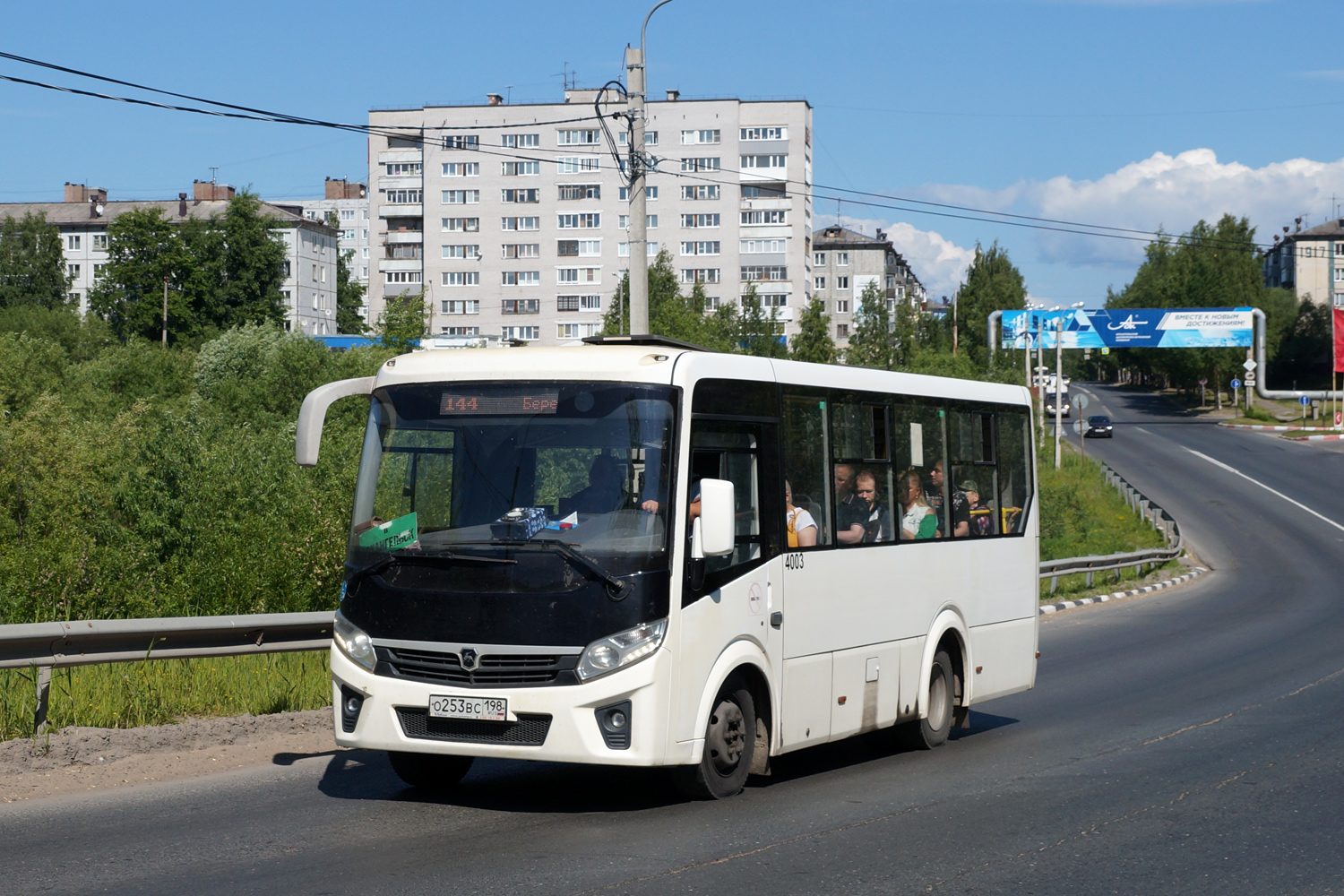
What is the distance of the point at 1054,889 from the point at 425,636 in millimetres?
3455

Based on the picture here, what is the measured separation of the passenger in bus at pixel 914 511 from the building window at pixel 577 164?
110 metres

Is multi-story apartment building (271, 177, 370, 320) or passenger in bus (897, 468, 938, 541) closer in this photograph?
passenger in bus (897, 468, 938, 541)

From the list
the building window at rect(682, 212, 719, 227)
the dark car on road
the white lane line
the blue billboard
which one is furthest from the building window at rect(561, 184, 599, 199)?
the white lane line

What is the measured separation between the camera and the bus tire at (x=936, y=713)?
1070 centimetres

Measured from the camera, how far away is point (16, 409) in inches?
2149

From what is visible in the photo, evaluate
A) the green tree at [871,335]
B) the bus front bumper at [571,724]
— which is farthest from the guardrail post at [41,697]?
the green tree at [871,335]

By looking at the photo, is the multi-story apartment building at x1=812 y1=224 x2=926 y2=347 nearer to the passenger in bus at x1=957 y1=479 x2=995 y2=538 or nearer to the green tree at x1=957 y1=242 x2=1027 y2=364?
the green tree at x1=957 y1=242 x2=1027 y2=364

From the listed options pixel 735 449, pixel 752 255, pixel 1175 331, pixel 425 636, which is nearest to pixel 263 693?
pixel 425 636

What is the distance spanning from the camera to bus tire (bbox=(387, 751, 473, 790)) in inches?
335

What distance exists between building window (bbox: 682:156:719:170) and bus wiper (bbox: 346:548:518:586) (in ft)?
360

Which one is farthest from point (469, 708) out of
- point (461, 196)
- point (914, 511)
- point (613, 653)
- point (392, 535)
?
point (461, 196)

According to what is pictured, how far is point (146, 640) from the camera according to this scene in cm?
986

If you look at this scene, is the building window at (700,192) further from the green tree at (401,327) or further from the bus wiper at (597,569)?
the bus wiper at (597,569)

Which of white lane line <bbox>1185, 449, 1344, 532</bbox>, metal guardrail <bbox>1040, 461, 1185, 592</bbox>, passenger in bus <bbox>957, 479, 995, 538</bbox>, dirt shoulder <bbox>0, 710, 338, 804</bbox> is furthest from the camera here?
white lane line <bbox>1185, 449, 1344, 532</bbox>
